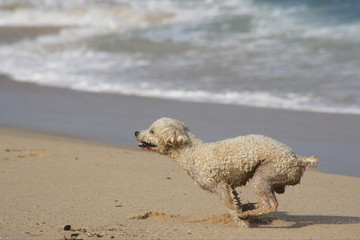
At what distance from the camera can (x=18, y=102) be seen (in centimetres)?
1333

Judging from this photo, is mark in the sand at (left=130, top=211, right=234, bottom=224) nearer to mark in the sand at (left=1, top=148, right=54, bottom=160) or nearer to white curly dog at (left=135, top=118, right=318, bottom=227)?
white curly dog at (left=135, top=118, right=318, bottom=227)

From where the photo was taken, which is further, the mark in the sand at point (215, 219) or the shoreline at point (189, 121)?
the shoreline at point (189, 121)

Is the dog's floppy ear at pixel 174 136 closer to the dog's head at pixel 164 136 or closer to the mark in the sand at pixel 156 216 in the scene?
the dog's head at pixel 164 136

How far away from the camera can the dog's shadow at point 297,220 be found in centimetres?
591

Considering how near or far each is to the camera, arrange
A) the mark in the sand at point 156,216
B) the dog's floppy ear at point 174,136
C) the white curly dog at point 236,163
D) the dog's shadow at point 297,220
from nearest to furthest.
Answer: the white curly dog at point 236,163 < the dog's floppy ear at point 174,136 < the dog's shadow at point 297,220 < the mark in the sand at point 156,216

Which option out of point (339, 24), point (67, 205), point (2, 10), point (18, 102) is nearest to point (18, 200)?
point (67, 205)

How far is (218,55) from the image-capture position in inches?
706

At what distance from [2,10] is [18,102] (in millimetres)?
25392

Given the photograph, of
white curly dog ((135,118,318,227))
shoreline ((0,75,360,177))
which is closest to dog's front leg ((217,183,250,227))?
white curly dog ((135,118,318,227))

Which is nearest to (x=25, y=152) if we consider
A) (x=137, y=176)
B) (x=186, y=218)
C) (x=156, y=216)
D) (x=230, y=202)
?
(x=137, y=176)

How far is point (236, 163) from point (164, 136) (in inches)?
29.6

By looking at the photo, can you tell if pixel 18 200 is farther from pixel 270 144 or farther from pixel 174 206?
pixel 270 144

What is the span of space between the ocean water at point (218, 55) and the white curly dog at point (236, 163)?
6.49m

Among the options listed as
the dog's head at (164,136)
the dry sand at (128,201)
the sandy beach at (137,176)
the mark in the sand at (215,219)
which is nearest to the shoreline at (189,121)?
the sandy beach at (137,176)
